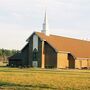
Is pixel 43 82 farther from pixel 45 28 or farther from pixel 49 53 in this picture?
pixel 45 28

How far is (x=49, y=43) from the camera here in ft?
241

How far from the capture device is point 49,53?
243ft

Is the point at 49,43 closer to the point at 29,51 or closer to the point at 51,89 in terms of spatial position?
the point at 29,51

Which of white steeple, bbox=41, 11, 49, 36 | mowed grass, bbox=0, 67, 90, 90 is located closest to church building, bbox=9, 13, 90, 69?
white steeple, bbox=41, 11, 49, 36

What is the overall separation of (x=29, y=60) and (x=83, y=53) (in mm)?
12601

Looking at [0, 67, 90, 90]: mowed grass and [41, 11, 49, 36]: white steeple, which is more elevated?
[41, 11, 49, 36]: white steeple

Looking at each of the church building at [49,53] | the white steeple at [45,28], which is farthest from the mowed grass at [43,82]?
the white steeple at [45,28]

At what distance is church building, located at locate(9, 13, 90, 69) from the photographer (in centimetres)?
7350

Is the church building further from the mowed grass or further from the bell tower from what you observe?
the mowed grass

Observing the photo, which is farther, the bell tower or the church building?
the bell tower

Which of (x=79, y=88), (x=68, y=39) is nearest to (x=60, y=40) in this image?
(x=68, y=39)

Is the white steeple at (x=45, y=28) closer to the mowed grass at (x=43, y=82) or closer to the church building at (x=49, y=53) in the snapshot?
the church building at (x=49, y=53)

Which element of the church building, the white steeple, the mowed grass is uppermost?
the white steeple

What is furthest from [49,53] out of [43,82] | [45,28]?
[43,82]
